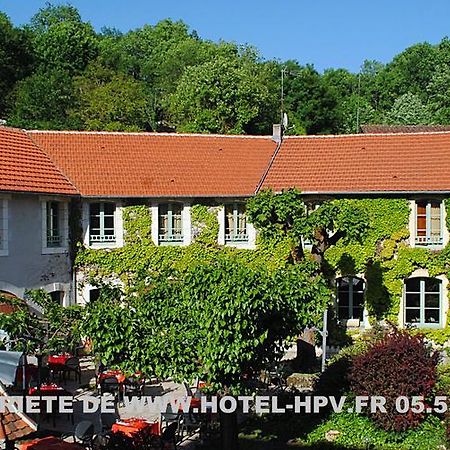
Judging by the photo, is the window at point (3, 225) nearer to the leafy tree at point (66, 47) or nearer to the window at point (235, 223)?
the window at point (235, 223)

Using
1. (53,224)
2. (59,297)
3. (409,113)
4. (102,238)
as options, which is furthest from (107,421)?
(409,113)

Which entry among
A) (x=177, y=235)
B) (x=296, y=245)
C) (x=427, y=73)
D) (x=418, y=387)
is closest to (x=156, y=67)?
(x=427, y=73)

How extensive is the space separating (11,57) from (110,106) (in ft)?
58.4

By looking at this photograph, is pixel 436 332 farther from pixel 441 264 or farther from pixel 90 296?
pixel 90 296

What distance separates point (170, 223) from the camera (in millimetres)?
25672

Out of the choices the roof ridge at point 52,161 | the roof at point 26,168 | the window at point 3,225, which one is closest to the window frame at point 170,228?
the roof ridge at point 52,161

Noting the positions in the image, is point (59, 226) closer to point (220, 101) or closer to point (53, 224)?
point (53, 224)

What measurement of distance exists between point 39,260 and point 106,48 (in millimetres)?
53598

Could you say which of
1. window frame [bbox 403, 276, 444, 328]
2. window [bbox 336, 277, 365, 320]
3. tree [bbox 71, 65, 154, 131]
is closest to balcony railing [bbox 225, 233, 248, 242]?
window [bbox 336, 277, 365, 320]

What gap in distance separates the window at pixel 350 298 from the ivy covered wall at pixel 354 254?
14.6 inches

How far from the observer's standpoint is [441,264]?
24.6 m

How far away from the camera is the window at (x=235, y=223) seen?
2597cm

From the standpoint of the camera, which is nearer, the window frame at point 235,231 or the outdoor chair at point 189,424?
the outdoor chair at point 189,424

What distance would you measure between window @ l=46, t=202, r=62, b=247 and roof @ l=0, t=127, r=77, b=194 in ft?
2.38
